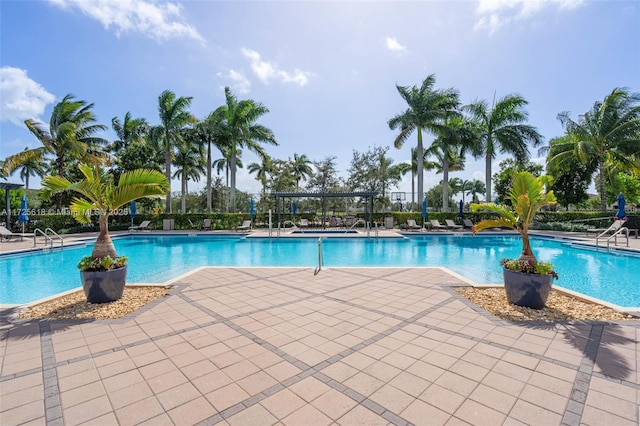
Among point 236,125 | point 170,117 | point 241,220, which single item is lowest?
point 241,220

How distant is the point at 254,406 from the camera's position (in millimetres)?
2254

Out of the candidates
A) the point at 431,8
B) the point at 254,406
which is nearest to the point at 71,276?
the point at 254,406

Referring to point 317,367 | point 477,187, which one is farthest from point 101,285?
point 477,187

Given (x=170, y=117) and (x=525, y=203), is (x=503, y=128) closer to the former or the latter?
(x=525, y=203)

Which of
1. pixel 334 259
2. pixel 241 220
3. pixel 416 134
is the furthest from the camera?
pixel 416 134

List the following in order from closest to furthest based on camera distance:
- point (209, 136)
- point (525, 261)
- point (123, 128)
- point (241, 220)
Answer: point (525, 261) → point (241, 220) → point (209, 136) → point (123, 128)

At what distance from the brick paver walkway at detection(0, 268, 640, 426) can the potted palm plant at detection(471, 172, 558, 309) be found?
656 millimetres

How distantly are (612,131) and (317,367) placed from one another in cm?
2429

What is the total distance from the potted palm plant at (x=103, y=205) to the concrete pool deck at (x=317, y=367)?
83cm

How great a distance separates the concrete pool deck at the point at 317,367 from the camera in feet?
7.13

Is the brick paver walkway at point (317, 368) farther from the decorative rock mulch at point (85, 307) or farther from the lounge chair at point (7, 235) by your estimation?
the lounge chair at point (7, 235)

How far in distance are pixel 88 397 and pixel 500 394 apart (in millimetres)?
3356

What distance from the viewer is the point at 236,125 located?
70.0 ft

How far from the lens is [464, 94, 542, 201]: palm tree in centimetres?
2033
